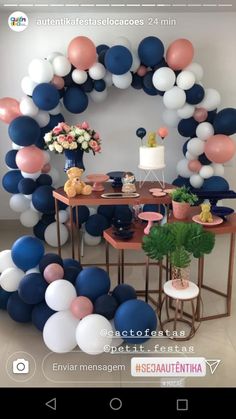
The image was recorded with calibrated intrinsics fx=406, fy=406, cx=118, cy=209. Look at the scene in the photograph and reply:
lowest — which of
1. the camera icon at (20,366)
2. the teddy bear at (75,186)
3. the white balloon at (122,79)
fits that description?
the camera icon at (20,366)

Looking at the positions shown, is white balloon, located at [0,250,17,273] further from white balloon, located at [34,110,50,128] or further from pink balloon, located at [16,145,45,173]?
white balloon, located at [34,110,50,128]

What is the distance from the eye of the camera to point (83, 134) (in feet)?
7.84

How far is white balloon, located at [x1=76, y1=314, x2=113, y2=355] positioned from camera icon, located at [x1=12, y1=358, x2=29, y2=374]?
55 cm

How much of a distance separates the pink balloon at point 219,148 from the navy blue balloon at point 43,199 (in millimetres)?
1147

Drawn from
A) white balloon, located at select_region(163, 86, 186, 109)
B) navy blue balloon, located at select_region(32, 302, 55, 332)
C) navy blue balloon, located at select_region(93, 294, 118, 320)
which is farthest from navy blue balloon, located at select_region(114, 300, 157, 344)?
white balloon, located at select_region(163, 86, 186, 109)

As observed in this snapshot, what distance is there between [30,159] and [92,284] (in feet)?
4.23

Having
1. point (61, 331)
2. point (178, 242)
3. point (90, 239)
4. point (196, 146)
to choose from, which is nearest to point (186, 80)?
point (196, 146)

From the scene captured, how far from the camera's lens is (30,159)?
2.73m

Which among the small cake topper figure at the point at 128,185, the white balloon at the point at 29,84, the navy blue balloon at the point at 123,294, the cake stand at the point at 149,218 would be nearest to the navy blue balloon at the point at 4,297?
the navy blue balloon at the point at 123,294

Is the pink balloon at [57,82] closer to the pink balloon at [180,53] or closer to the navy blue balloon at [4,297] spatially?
the pink balloon at [180,53]

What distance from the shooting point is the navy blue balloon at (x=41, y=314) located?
5.78ft
